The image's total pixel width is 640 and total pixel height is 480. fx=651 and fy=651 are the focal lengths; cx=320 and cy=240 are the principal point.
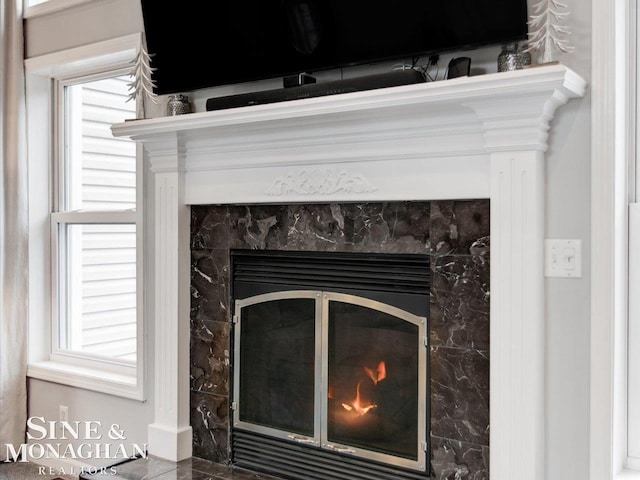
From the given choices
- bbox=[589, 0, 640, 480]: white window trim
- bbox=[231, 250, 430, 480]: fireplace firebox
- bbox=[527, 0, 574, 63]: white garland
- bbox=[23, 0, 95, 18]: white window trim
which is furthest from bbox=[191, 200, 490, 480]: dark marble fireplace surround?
bbox=[23, 0, 95, 18]: white window trim

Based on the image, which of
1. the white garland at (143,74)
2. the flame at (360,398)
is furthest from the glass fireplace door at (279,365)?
the white garland at (143,74)

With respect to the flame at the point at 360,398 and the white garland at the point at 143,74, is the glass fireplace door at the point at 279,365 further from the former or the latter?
the white garland at the point at 143,74

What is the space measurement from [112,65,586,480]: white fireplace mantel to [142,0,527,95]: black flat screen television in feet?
0.61

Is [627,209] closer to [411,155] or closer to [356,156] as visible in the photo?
[411,155]

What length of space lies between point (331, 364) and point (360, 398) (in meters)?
0.16

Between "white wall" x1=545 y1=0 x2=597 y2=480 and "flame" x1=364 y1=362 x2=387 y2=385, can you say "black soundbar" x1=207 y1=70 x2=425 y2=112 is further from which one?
"flame" x1=364 y1=362 x2=387 y2=385

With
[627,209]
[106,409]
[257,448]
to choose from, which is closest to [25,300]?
[106,409]

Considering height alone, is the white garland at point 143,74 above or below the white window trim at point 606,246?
above

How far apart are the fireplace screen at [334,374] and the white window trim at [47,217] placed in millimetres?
808

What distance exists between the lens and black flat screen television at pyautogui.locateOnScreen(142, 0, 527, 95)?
1838 millimetres

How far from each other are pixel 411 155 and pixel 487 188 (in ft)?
0.89

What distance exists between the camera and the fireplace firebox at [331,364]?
2.12m

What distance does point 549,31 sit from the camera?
1.72 metres

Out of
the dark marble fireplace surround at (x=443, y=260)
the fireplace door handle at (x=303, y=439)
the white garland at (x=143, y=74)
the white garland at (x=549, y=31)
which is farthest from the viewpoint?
the white garland at (x=143, y=74)
